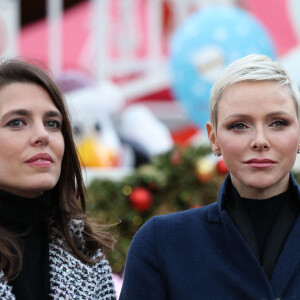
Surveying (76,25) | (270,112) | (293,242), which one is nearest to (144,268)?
(293,242)

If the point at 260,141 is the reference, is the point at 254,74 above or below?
above

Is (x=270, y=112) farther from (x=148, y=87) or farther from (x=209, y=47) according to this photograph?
(x=148, y=87)

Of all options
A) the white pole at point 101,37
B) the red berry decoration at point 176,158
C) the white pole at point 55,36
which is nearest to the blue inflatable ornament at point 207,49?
the red berry decoration at point 176,158

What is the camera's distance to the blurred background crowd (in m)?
3.65

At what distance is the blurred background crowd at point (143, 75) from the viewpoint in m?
3.65

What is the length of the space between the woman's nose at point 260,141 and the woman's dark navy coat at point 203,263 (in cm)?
17

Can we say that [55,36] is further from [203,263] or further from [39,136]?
[203,263]

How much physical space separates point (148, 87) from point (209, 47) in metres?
5.13

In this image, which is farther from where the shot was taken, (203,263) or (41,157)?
(41,157)

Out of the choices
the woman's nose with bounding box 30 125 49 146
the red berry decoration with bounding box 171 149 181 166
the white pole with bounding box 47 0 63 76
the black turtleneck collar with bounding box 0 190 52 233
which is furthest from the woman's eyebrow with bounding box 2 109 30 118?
the white pole with bounding box 47 0 63 76

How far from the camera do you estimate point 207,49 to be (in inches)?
209

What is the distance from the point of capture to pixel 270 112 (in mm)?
1621

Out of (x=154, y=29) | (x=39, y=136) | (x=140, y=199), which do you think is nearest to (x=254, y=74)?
(x=39, y=136)

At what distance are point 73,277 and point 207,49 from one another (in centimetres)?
364
